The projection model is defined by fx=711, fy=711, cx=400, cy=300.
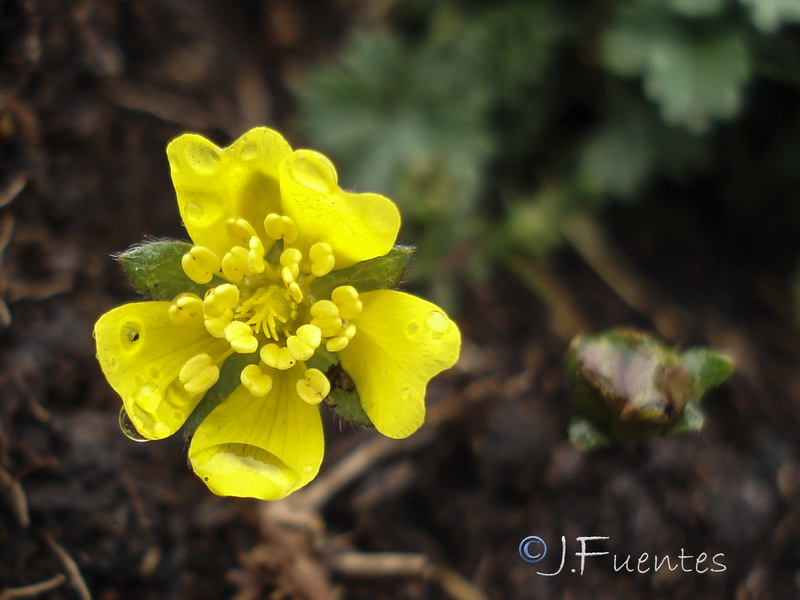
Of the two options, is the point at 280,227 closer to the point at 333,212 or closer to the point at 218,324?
the point at 333,212

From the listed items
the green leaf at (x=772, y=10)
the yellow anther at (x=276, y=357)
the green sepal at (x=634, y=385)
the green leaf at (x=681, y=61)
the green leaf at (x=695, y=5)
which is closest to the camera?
the yellow anther at (x=276, y=357)

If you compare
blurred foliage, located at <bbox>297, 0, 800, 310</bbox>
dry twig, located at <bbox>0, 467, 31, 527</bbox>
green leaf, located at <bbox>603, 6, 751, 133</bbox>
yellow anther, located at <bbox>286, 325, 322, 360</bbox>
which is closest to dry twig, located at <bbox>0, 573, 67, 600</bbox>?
dry twig, located at <bbox>0, 467, 31, 527</bbox>

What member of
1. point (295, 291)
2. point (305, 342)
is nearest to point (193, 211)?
point (295, 291)

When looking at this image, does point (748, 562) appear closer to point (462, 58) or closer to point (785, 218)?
point (785, 218)

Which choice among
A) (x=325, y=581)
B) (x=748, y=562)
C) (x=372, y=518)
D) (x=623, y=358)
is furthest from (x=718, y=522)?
(x=325, y=581)

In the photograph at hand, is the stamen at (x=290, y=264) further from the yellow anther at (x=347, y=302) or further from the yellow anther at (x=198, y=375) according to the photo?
the yellow anther at (x=198, y=375)

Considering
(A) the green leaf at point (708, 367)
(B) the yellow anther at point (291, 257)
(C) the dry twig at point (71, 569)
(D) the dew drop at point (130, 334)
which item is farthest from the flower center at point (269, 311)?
(A) the green leaf at point (708, 367)
